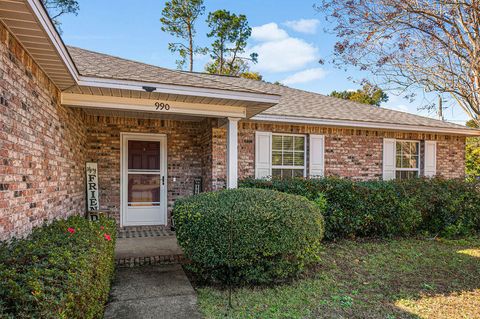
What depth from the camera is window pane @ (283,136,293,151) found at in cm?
848

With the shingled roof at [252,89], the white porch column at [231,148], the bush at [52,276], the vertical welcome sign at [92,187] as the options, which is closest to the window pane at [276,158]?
the shingled roof at [252,89]

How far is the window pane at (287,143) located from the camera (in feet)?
27.8

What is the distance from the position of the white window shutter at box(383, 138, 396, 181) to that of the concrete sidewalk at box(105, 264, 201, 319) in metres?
6.88

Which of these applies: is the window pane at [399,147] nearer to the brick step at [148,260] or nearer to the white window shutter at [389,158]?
the white window shutter at [389,158]

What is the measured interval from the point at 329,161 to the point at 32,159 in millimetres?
6942

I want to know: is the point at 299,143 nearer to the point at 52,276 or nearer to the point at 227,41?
the point at 52,276

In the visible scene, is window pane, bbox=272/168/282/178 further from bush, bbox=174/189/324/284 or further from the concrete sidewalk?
the concrete sidewalk

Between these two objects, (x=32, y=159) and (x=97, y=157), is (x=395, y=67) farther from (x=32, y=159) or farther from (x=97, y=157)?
(x=97, y=157)

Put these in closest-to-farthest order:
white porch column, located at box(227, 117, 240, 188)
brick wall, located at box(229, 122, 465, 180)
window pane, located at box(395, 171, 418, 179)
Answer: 1. white porch column, located at box(227, 117, 240, 188)
2. brick wall, located at box(229, 122, 465, 180)
3. window pane, located at box(395, 171, 418, 179)

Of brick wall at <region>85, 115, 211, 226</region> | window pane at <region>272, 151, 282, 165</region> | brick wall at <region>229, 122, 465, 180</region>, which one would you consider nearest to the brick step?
brick wall at <region>85, 115, 211, 226</region>

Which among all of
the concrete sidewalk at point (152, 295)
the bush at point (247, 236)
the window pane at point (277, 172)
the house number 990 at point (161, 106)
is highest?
the house number 990 at point (161, 106)

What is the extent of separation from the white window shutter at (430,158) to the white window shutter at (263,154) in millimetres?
5082

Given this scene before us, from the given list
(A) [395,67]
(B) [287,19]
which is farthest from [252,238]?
(B) [287,19]

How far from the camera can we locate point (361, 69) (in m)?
5.46
